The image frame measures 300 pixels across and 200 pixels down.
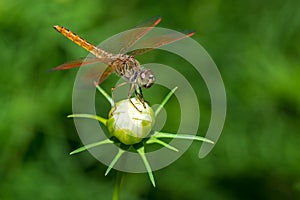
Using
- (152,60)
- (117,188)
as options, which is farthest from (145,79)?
(152,60)

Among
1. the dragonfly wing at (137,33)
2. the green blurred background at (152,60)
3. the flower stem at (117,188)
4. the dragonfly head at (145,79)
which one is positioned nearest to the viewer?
the flower stem at (117,188)

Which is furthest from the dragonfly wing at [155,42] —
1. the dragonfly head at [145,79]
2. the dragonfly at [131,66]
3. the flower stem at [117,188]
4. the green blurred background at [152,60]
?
the green blurred background at [152,60]

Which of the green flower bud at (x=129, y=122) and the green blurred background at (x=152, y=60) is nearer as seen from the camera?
the green flower bud at (x=129, y=122)

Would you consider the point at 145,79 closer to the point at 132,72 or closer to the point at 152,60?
the point at 132,72

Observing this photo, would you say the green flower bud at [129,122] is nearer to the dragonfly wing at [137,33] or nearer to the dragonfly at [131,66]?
the dragonfly at [131,66]

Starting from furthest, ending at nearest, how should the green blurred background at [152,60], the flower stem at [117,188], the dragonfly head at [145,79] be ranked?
the green blurred background at [152,60] → the dragonfly head at [145,79] → the flower stem at [117,188]

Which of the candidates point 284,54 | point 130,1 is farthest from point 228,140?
point 130,1

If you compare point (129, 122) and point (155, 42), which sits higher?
point (155, 42)
